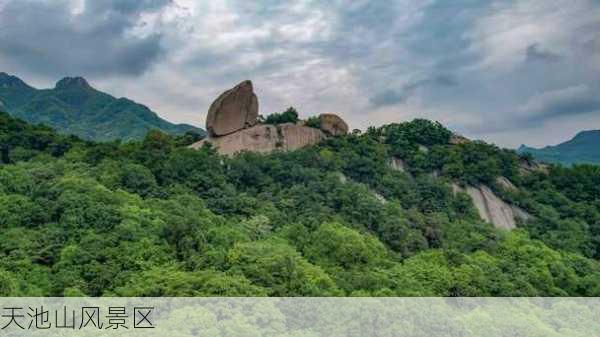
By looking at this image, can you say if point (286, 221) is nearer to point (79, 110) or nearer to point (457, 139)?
point (457, 139)

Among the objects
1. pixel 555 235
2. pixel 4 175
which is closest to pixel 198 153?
pixel 4 175

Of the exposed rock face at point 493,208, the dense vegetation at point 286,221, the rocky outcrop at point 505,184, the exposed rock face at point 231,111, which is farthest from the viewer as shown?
the rocky outcrop at point 505,184

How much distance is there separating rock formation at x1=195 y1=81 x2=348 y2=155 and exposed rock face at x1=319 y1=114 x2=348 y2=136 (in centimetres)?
75

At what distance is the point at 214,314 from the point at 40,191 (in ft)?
Answer: 29.9

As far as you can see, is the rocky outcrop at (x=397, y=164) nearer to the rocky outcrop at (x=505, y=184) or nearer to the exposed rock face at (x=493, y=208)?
the exposed rock face at (x=493, y=208)

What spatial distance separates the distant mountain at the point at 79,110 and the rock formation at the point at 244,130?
1160 inches

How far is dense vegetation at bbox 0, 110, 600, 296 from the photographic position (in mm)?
12586

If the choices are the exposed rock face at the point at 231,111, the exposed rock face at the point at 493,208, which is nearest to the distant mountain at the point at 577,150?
the exposed rock face at the point at 493,208

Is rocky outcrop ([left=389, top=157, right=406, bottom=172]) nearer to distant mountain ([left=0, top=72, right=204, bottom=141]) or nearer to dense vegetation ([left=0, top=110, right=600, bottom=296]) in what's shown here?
dense vegetation ([left=0, top=110, right=600, bottom=296])

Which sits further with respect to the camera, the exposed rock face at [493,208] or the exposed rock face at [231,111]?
the exposed rock face at [231,111]

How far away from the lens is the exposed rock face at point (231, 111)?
26.2 metres

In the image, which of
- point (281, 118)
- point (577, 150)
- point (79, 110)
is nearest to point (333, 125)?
point (281, 118)

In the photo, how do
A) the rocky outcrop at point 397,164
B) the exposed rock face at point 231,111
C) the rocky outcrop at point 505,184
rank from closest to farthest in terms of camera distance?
the exposed rock face at point 231,111 < the rocky outcrop at point 505,184 < the rocky outcrop at point 397,164

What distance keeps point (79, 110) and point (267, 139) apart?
46.7 metres
